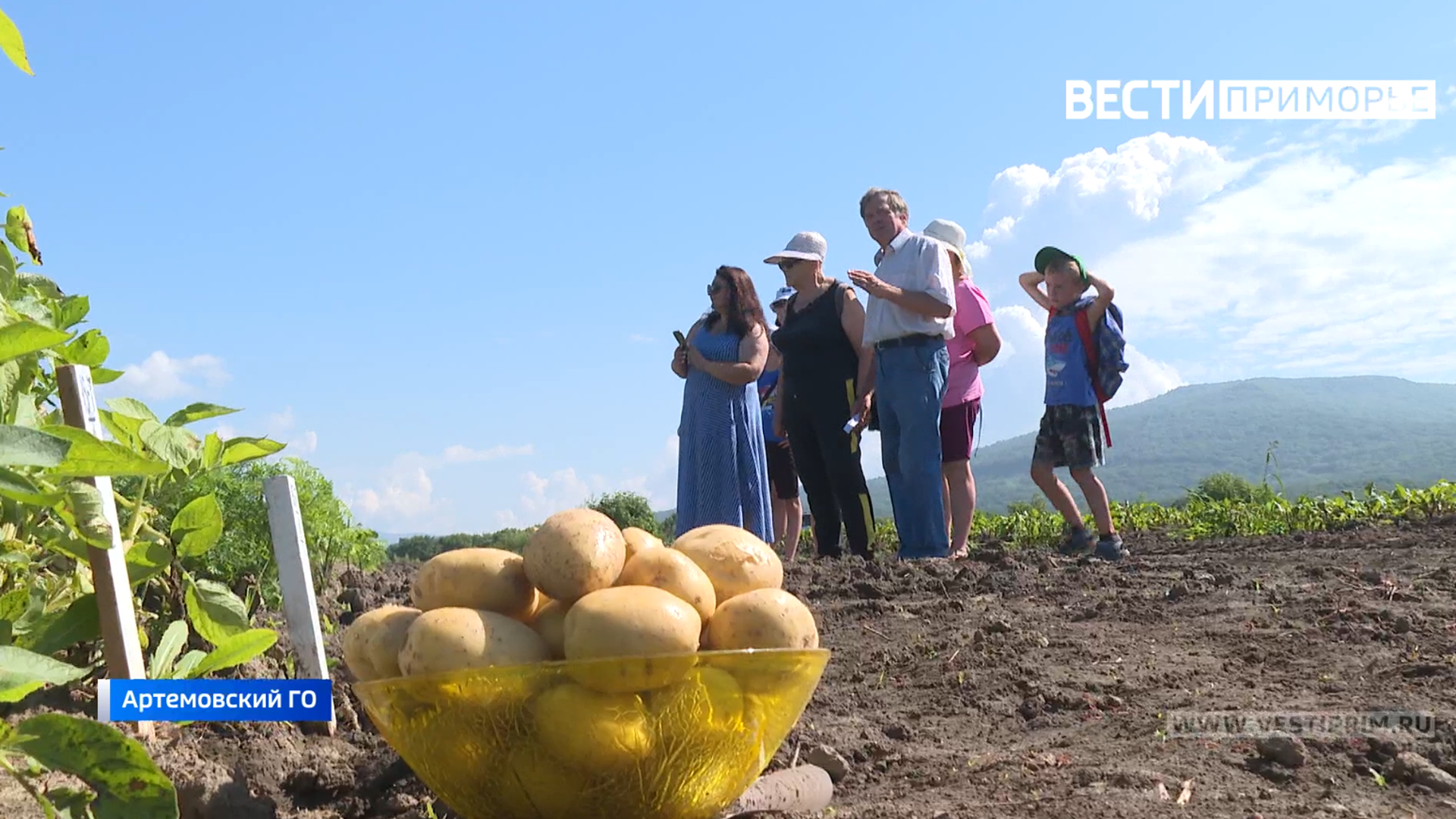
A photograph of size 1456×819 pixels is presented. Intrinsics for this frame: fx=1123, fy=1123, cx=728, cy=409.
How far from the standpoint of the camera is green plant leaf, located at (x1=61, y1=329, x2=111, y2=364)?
206cm

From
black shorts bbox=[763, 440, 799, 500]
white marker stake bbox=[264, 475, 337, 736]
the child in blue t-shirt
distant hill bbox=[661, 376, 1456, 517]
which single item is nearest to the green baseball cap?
the child in blue t-shirt

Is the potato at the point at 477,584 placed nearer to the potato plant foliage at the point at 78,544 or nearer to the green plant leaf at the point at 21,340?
the potato plant foliage at the point at 78,544

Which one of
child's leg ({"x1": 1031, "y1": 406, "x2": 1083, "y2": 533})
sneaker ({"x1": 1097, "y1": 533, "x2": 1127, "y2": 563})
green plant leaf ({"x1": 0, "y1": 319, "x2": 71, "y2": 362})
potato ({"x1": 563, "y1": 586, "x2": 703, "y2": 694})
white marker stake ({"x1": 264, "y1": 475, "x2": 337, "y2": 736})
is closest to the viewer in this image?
green plant leaf ({"x1": 0, "y1": 319, "x2": 71, "y2": 362})

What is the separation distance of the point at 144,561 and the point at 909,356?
4.18 m

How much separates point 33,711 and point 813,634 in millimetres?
1631

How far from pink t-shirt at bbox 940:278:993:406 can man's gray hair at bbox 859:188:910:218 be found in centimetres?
62

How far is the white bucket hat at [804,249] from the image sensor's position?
615 cm

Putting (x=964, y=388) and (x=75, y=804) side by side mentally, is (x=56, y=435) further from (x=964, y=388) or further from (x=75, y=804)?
(x=964, y=388)

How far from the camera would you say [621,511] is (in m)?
9.62

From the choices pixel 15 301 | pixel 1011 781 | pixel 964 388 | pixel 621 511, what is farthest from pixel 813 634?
pixel 621 511

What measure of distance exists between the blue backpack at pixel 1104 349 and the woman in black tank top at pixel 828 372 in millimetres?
1207

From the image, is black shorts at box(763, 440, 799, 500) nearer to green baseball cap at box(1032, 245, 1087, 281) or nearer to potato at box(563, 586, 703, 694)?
green baseball cap at box(1032, 245, 1087, 281)

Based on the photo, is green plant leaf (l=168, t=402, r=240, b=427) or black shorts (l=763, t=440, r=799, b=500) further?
black shorts (l=763, t=440, r=799, b=500)

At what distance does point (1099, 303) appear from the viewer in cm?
610
